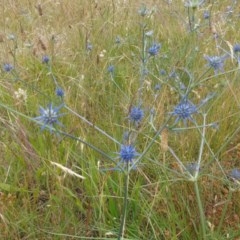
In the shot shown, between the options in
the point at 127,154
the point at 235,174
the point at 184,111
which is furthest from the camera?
the point at 235,174

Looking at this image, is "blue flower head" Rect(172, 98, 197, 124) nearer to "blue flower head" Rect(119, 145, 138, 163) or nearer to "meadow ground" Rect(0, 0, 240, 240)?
"meadow ground" Rect(0, 0, 240, 240)

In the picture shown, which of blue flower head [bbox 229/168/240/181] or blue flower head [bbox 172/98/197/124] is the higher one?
blue flower head [bbox 172/98/197/124]

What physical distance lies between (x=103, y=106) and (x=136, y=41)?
72 cm

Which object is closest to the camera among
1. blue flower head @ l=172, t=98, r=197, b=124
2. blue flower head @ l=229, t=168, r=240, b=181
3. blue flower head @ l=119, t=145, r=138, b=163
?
blue flower head @ l=119, t=145, r=138, b=163

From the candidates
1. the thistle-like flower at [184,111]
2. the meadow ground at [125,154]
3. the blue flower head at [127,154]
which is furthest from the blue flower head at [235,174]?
the blue flower head at [127,154]

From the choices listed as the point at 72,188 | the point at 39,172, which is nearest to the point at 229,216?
the point at 72,188

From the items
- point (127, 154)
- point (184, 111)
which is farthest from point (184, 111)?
point (127, 154)

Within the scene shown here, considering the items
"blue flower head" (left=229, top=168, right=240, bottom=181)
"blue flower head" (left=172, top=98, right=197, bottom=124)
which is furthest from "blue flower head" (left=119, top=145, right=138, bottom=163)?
"blue flower head" (left=229, top=168, right=240, bottom=181)

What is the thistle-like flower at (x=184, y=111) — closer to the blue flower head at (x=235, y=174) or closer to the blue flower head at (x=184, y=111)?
the blue flower head at (x=184, y=111)

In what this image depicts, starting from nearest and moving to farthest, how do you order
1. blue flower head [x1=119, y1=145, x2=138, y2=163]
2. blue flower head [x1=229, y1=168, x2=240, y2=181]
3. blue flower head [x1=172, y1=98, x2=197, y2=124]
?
blue flower head [x1=119, y1=145, x2=138, y2=163] < blue flower head [x1=172, y1=98, x2=197, y2=124] < blue flower head [x1=229, y1=168, x2=240, y2=181]

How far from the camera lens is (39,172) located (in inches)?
52.8

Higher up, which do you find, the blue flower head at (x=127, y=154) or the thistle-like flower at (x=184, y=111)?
the thistle-like flower at (x=184, y=111)

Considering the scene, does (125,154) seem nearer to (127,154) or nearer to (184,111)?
(127,154)

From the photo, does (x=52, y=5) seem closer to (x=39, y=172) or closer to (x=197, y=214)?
(x=39, y=172)
